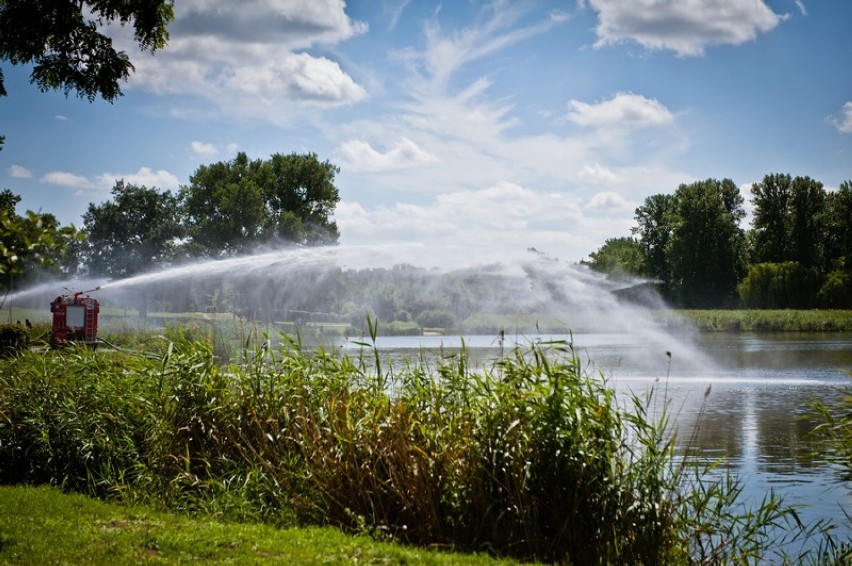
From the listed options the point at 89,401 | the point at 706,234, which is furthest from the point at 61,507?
the point at 706,234

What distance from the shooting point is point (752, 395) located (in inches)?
716

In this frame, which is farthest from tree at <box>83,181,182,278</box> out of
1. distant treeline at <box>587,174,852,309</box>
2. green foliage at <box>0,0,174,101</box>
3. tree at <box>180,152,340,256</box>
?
green foliage at <box>0,0,174,101</box>

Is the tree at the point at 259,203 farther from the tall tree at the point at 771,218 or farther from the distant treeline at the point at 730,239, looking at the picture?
the tall tree at the point at 771,218

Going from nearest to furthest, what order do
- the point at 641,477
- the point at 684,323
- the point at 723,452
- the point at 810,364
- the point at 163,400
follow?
1. the point at 641,477
2. the point at 163,400
3. the point at 723,452
4. the point at 810,364
5. the point at 684,323

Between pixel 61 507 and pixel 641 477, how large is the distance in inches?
221

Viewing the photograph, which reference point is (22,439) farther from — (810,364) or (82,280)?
(82,280)

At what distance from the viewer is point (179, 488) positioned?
786 centimetres

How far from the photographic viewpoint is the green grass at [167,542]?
5898mm

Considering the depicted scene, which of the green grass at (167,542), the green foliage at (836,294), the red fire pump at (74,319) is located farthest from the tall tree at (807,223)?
the green grass at (167,542)

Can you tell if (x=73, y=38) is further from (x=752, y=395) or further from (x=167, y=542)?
(x=752, y=395)

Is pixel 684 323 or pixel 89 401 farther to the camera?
pixel 684 323

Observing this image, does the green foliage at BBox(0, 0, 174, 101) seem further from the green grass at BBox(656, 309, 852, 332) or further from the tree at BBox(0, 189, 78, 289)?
the green grass at BBox(656, 309, 852, 332)

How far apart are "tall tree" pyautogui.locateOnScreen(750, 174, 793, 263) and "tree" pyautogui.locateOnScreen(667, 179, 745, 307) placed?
366 cm

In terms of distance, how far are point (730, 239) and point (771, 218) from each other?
705 cm
